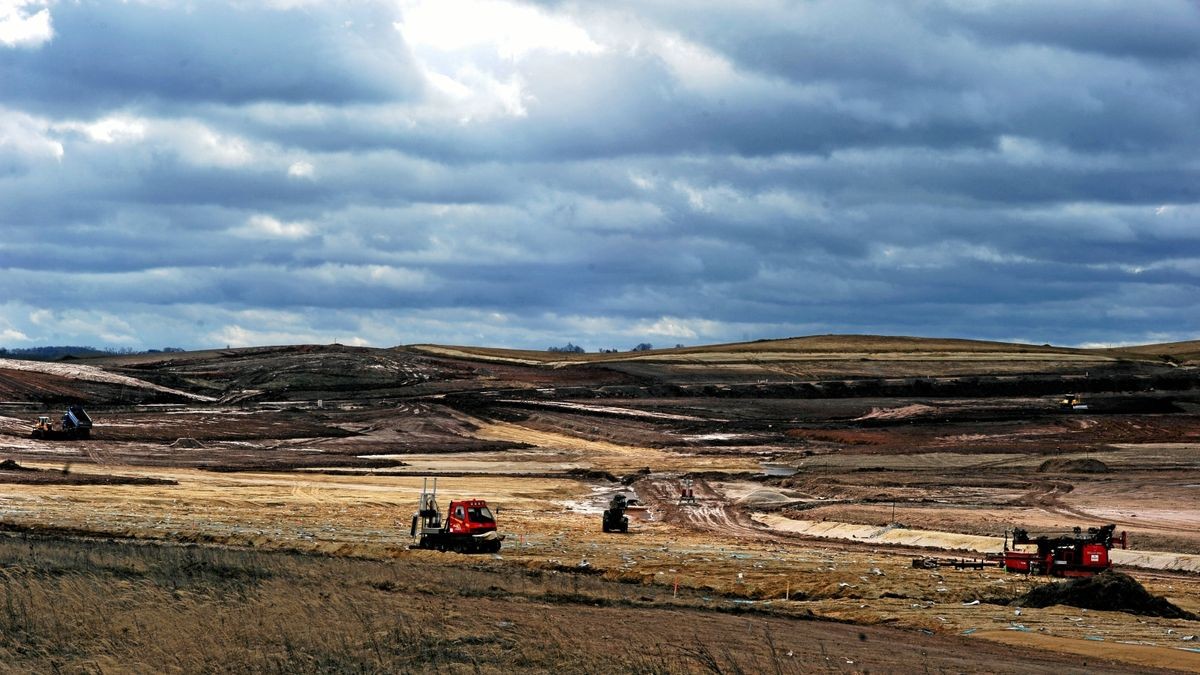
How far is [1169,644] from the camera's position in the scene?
87.3ft

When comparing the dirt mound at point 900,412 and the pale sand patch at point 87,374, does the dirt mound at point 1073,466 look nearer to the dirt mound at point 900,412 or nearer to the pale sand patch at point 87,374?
the dirt mound at point 900,412

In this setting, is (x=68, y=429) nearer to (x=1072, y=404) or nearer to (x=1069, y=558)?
(x=1069, y=558)

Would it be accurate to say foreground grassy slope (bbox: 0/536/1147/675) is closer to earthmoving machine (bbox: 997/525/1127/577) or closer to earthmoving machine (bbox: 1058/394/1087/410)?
earthmoving machine (bbox: 997/525/1127/577)

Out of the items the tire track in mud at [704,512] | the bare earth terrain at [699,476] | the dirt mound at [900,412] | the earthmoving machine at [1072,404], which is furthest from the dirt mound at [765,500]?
the earthmoving machine at [1072,404]

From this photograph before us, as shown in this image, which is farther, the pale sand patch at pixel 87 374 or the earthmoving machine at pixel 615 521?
the pale sand patch at pixel 87 374

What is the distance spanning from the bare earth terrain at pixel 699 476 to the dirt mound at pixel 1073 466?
0.45 metres

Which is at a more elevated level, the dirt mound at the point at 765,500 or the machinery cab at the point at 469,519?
the dirt mound at the point at 765,500

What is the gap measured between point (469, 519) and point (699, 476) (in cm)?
4669

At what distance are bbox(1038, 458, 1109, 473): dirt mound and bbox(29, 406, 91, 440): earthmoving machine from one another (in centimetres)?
6976

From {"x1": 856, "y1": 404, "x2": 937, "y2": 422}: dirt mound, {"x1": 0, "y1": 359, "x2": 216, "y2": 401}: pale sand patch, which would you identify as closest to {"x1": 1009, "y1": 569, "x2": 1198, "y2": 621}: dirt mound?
{"x1": 856, "y1": 404, "x2": 937, "y2": 422}: dirt mound

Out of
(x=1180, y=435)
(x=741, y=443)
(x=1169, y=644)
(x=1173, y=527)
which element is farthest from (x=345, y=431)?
(x=1169, y=644)

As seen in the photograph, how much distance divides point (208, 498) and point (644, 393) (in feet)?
290

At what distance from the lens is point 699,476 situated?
92.4 metres

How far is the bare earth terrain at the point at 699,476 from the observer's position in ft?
98.9
